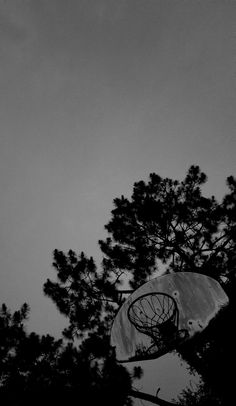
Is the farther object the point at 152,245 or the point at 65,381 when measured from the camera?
the point at 152,245

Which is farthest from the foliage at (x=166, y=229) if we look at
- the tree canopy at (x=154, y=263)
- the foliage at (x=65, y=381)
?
the foliage at (x=65, y=381)

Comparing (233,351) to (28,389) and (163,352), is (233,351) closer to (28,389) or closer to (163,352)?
(163,352)

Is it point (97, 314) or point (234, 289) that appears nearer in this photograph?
point (234, 289)

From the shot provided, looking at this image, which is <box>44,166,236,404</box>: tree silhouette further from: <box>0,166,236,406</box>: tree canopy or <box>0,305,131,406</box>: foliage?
<box>0,305,131,406</box>: foliage

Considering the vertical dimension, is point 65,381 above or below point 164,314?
below

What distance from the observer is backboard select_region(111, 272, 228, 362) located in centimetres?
416

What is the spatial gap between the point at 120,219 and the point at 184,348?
3794 millimetres

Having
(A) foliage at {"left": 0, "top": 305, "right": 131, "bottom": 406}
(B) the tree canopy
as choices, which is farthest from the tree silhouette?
(A) foliage at {"left": 0, "top": 305, "right": 131, "bottom": 406}

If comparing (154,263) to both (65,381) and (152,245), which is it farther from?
(65,381)

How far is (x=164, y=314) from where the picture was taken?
4.37 m

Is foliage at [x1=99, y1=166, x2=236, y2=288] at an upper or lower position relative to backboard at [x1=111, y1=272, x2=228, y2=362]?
upper

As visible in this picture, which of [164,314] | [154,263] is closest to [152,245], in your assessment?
[154,263]

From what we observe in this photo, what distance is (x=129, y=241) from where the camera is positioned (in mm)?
7398

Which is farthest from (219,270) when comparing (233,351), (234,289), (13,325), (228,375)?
(13,325)
